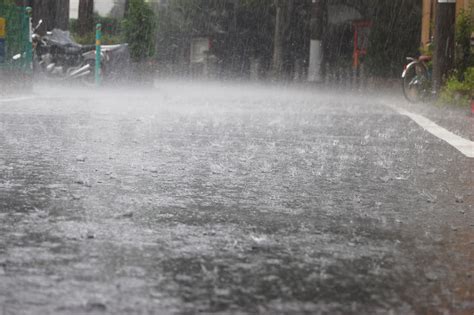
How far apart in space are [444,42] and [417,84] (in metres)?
0.98

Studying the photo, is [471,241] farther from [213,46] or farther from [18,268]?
[213,46]

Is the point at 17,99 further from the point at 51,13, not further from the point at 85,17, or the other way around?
the point at 85,17

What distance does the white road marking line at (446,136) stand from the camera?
9.02 m

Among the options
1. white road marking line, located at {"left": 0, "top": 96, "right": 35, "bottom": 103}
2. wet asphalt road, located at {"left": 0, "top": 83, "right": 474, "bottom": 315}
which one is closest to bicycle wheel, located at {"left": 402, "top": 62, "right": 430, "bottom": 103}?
white road marking line, located at {"left": 0, "top": 96, "right": 35, "bottom": 103}

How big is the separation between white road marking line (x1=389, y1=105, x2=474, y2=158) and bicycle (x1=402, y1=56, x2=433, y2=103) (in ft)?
13.5

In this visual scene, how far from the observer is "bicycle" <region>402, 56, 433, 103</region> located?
19.0 metres

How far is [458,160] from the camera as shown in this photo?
8062 mm

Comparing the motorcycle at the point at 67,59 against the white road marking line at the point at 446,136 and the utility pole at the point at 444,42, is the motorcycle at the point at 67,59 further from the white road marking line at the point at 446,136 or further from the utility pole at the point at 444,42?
the white road marking line at the point at 446,136

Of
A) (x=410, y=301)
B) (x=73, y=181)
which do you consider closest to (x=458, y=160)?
(x=73, y=181)

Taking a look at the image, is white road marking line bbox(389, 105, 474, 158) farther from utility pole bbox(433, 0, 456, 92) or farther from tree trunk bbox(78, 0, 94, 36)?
tree trunk bbox(78, 0, 94, 36)

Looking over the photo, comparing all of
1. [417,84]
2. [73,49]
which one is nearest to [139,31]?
[73,49]

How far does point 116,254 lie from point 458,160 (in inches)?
188

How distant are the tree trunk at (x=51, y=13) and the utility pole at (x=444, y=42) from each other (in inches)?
586

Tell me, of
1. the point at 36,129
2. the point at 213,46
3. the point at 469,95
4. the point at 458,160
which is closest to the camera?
the point at 458,160
